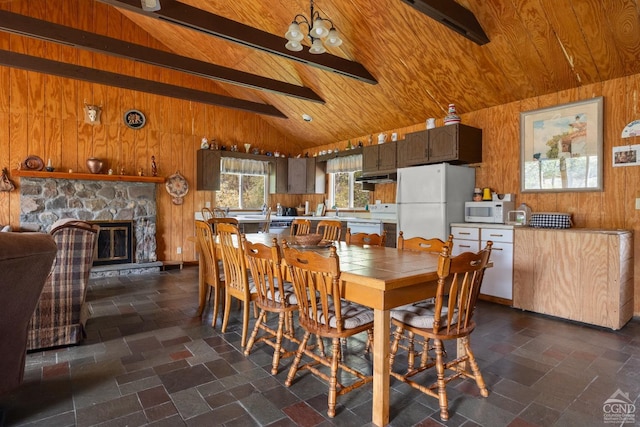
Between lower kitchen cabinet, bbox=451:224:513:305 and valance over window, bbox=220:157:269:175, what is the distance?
4.51 m

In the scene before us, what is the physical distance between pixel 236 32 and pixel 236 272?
2.67m

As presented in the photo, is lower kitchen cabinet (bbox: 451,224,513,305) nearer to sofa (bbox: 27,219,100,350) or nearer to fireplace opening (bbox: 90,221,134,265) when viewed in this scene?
sofa (bbox: 27,219,100,350)

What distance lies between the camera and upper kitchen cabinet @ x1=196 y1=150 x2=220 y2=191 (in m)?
6.52

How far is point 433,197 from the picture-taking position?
14.6ft

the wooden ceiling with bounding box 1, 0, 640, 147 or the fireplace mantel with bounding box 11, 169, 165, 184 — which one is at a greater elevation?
the wooden ceiling with bounding box 1, 0, 640, 147

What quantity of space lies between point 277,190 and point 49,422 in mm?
5861

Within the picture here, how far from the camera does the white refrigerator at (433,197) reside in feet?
14.3

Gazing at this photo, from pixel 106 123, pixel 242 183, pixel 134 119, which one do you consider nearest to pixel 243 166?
pixel 242 183

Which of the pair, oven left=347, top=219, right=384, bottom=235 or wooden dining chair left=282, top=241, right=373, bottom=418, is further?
oven left=347, top=219, right=384, bottom=235

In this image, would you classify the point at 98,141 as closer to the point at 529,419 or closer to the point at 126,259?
the point at 126,259

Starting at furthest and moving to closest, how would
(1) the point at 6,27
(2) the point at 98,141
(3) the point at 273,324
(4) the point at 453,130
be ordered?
(2) the point at 98,141 → (4) the point at 453,130 → (1) the point at 6,27 → (3) the point at 273,324

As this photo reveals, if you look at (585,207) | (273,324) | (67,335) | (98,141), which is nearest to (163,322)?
(67,335)

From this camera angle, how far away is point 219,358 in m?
2.54

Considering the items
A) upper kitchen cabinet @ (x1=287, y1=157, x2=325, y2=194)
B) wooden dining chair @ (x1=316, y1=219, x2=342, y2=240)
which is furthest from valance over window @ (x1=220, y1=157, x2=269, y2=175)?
wooden dining chair @ (x1=316, y1=219, x2=342, y2=240)
